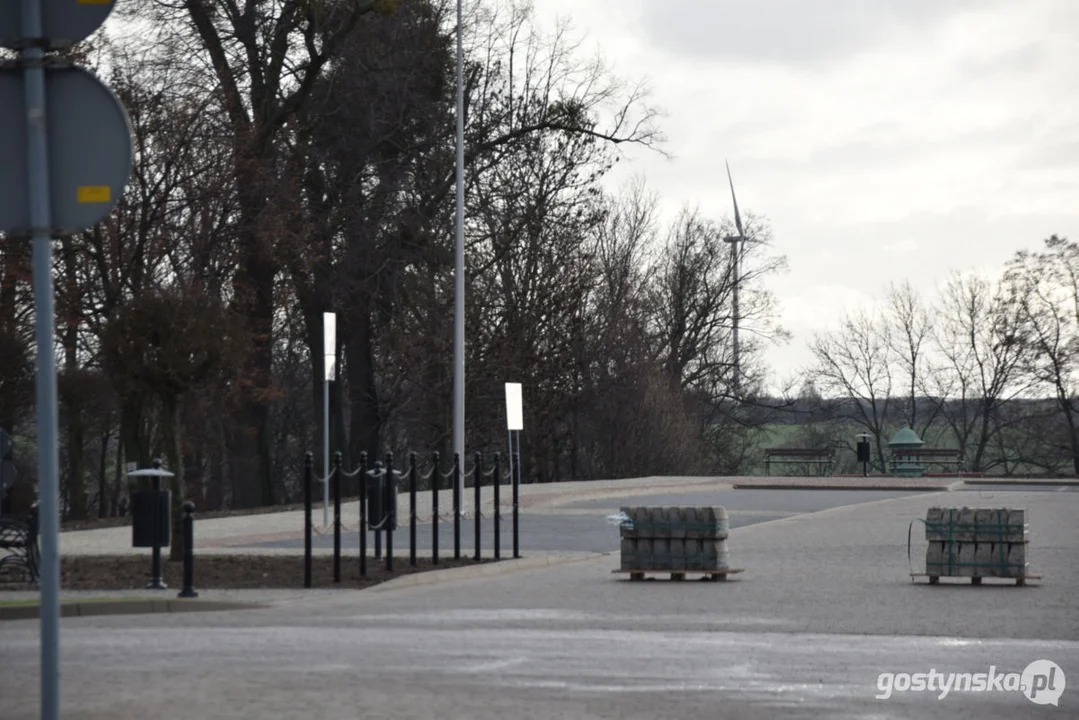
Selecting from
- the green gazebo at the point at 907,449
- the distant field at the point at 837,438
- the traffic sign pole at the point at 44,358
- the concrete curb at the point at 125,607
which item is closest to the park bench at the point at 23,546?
the concrete curb at the point at 125,607

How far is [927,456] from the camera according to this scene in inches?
2335

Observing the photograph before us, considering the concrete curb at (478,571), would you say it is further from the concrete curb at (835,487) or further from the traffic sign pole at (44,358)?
the concrete curb at (835,487)

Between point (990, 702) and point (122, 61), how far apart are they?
99.0 ft

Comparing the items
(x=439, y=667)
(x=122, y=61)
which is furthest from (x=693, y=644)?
(x=122, y=61)

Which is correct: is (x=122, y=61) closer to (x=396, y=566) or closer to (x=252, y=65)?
(x=252, y=65)

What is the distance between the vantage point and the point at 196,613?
48.7ft

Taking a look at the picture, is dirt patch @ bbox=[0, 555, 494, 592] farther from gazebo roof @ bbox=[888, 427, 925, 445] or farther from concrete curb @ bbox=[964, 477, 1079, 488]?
gazebo roof @ bbox=[888, 427, 925, 445]

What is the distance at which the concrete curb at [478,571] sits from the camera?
17.3 m

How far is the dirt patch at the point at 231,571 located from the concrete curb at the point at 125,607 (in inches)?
64.4

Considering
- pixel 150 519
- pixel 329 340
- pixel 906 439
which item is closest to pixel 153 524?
pixel 150 519

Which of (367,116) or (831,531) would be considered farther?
(367,116)

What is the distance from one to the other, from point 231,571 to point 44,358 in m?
13.0

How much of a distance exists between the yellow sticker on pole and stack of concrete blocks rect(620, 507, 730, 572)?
1301cm

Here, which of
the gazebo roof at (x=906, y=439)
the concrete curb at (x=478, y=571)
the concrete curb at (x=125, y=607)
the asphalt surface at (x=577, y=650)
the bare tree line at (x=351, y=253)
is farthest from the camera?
the gazebo roof at (x=906, y=439)
